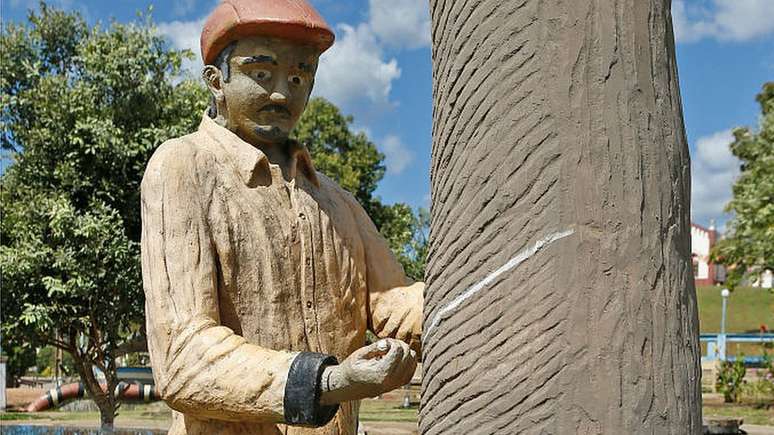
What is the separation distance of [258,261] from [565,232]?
3.40 feet

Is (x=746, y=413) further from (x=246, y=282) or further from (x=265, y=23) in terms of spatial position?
(x=265, y=23)

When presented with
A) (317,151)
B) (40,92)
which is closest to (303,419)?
(40,92)

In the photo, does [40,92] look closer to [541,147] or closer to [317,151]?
A: [541,147]

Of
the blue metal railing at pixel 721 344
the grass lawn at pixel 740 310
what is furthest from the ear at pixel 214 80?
the grass lawn at pixel 740 310

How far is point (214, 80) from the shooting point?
2871 millimetres

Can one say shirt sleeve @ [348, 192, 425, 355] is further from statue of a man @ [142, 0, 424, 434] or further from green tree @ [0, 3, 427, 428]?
green tree @ [0, 3, 427, 428]

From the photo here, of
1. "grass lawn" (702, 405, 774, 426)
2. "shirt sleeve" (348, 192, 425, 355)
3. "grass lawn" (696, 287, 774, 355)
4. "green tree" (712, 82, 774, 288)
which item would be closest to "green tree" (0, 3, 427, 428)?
"shirt sleeve" (348, 192, 425, 355)

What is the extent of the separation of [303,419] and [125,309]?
31.2 feet

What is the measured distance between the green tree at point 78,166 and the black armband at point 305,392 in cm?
868

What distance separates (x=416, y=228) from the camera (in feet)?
66.7

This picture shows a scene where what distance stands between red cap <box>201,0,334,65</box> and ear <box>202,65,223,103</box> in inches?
1.8

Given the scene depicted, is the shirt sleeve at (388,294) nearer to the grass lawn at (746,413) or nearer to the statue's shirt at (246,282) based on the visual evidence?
the statue's shirt at (246,282)

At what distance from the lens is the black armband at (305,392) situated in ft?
7.41

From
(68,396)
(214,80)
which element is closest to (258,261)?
(214,80)
